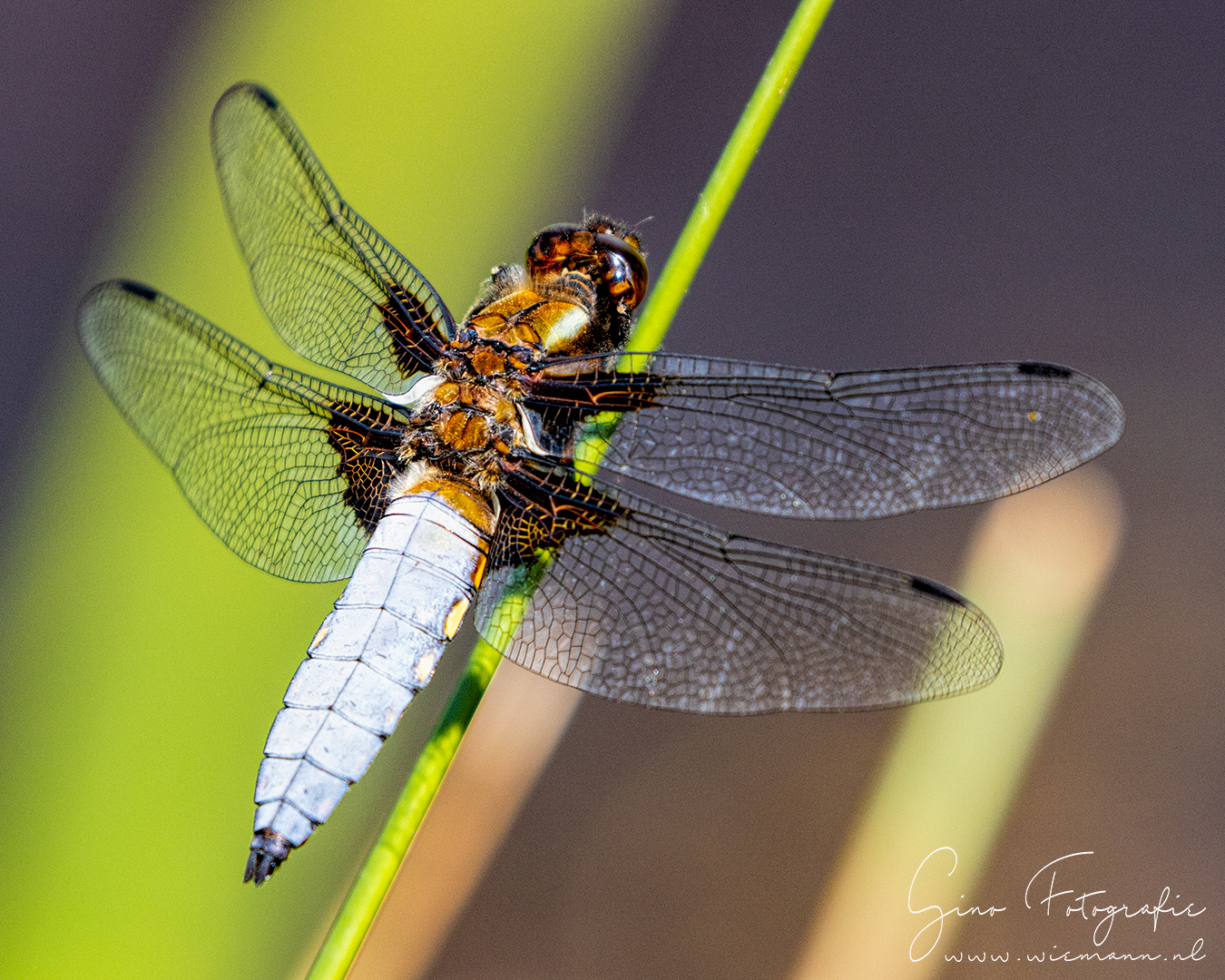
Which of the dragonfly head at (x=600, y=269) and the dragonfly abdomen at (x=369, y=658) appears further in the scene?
the dragonfly head at (x=600, y=269)

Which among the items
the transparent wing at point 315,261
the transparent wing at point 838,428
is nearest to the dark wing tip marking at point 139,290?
the transparent wing at point 315,261

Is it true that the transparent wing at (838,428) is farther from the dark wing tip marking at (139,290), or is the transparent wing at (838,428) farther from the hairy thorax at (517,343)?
the dark wing tip marking at (139,290)

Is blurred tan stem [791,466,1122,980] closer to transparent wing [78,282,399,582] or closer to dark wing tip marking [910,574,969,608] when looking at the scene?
dark wing tip marking [910,574,969,608]

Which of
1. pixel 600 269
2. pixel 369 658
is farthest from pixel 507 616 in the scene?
pixel 600 269

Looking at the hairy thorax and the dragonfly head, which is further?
→ the dragonfly head

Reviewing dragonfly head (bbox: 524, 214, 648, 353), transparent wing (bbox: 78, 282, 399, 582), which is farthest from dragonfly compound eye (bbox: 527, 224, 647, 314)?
transparent wing (bbox: 78, 282, 399, 582)

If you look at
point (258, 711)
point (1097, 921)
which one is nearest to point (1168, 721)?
point (1097, 921)

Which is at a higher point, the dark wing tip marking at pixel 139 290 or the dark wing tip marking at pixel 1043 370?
the dark wing tip marking at pixel 1043 370

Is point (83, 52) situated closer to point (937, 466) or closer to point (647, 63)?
point (647, 63)
